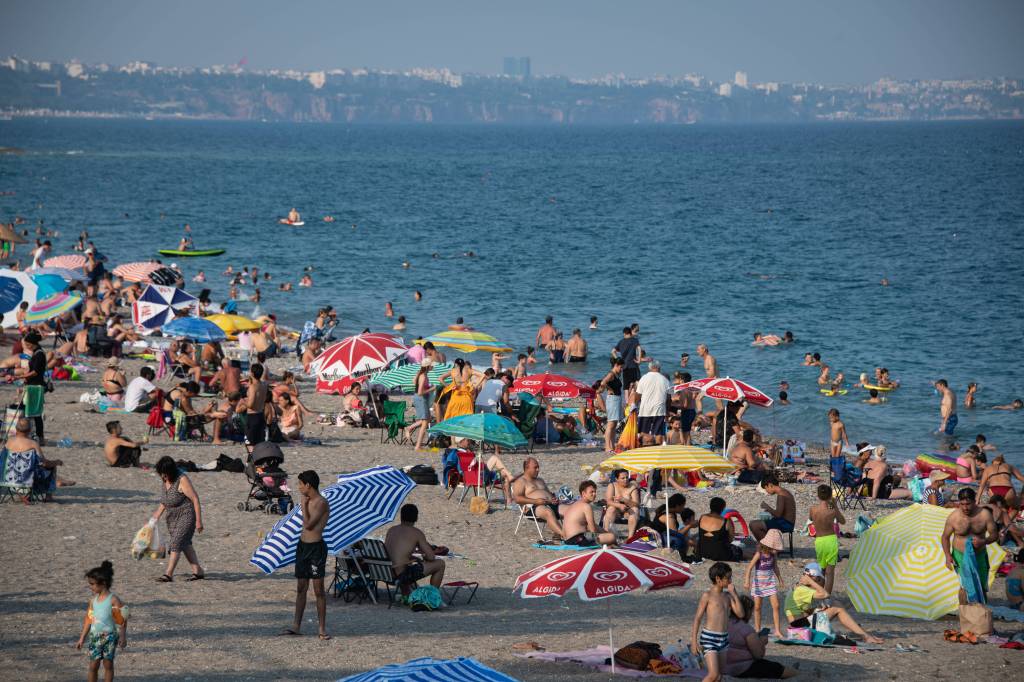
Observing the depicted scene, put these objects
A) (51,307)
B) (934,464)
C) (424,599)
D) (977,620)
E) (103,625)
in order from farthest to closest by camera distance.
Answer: (51,307)
(934,464)
(424,599)
(977,620)
(103,625)

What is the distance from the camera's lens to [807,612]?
1140 cm

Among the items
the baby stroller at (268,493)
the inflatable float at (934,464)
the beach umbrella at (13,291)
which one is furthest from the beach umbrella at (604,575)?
→ the beach umbrella at (13,291)

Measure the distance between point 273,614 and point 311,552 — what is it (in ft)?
3.49

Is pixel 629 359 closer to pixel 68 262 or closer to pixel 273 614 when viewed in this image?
pixel 273 614

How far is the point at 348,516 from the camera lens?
11.7 m

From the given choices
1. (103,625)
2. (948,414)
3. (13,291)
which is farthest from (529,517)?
(13,291)

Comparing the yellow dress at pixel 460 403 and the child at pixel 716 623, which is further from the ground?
the child at pixel 716 623

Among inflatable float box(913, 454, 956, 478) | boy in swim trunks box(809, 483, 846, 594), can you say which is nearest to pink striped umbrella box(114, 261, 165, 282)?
inflatable float box(913, 454, 956, 478)

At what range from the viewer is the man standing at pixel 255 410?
695 inches

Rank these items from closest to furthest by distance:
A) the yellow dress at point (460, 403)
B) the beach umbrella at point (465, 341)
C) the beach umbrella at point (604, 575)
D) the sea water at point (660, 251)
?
the beach umbrella at point (604, 575)
the yellow dress at point (460, 403)
the beach umbrella at point (465, 341)
the sea water at point (660, 251)

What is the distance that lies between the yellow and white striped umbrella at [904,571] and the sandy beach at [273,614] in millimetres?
173

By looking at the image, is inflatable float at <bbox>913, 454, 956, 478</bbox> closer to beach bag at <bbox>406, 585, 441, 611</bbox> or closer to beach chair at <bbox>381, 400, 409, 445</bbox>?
beach chair at <bbox>381, 400, 409, 445</bbox>

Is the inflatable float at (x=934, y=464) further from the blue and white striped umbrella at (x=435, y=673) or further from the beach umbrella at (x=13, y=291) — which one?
the beach umbrella at (x=13, y=291)

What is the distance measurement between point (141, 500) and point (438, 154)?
14344 centimetres
